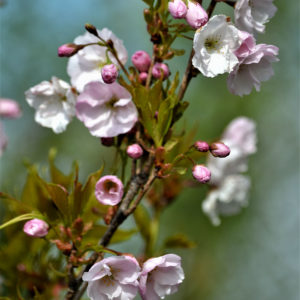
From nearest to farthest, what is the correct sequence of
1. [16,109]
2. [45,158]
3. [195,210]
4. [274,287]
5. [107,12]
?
[16,109] → [45,158] → [195,210] → [274,287] → [107,12]

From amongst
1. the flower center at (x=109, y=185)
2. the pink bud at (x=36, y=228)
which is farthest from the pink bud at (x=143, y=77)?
the pink bud at (x=36, y=228)

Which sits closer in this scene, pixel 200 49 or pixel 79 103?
pixel 200 49

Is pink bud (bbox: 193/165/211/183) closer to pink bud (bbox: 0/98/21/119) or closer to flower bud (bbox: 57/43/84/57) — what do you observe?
flower bud (bbox: 57/43/84/57)

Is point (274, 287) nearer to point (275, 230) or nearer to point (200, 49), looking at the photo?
point (275, 230)

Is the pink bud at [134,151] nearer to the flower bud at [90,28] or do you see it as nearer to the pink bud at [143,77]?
the pink bud at [143,77]

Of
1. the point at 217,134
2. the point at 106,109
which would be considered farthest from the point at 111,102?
the point at 217,134

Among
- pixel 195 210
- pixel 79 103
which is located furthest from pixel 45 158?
pixel 79 103

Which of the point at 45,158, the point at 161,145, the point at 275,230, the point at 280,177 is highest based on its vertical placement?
the point at 161,145
